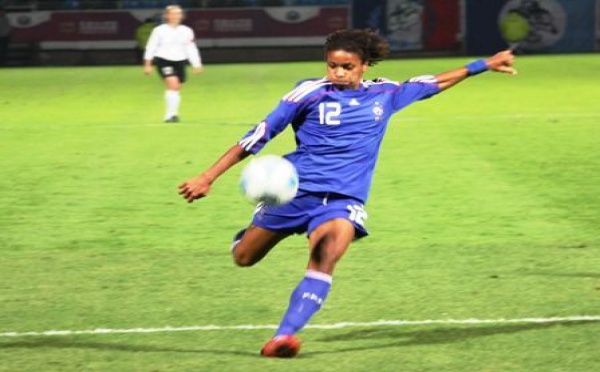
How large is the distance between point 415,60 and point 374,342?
32.4 metres

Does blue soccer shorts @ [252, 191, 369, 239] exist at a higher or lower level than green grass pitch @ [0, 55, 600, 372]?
higher

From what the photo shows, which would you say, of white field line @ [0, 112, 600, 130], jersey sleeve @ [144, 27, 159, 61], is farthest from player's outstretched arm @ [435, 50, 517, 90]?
jersey sleeve @ [144, 27, 159, 61]

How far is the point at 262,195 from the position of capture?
7500 millimetres

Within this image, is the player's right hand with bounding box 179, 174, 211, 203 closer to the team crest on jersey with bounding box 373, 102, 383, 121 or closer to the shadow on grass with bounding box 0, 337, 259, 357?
the shadow on grass with bounding box 0, 337, 259, 357

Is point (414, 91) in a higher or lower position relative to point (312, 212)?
higher

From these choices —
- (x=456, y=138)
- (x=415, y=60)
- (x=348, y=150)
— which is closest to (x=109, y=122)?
(x=456, y=138)

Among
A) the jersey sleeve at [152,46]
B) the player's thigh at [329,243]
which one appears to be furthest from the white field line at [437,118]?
the player's thigh at [329,243]

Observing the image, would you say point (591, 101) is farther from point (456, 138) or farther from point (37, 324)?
point (37, 324)

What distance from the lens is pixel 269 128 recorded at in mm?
7676

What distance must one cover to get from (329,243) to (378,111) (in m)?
0.86

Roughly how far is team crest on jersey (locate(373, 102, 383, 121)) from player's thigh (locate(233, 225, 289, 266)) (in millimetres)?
837

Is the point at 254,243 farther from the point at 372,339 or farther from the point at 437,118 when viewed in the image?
the point at 437,118

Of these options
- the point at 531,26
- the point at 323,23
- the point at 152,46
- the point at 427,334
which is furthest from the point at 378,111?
the point at 323,23

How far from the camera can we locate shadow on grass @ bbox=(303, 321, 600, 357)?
7.82 metres
